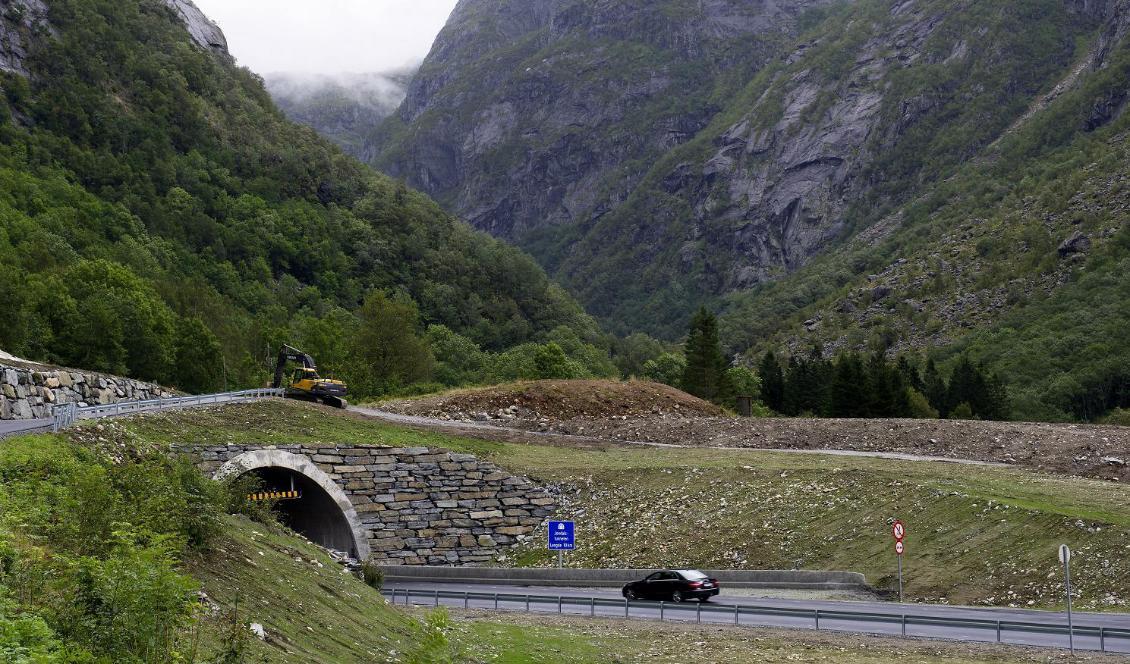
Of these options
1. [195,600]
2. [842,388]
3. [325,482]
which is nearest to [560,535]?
[325,482]

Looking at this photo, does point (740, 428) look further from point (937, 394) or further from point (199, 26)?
point (199, 26)

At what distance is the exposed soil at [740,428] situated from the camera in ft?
127

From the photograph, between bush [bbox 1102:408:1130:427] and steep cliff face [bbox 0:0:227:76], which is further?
steep cliff face [bbox 0:0:227:76]

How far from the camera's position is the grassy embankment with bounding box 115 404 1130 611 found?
28844 millimetres

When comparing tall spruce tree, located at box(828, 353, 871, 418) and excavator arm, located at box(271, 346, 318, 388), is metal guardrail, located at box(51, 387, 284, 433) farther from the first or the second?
tall spruce tree, located at box(828, 353, 871, 418)

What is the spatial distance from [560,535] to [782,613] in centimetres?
1057

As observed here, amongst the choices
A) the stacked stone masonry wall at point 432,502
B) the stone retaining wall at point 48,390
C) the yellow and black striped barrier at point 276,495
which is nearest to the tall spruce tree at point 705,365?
the stacked stone masonry wall at point 432,502

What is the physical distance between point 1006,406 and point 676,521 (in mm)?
59510

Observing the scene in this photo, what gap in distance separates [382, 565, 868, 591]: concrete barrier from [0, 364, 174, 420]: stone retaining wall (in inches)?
511

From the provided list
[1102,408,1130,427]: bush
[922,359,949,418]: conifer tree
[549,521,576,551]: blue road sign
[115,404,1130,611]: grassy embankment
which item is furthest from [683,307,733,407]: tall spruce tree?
[549,521,576,551]: blue road sign

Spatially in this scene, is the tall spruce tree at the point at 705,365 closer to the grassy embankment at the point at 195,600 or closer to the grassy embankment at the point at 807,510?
the grassy embankment at the point at 807,510

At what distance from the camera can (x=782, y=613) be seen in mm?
26484

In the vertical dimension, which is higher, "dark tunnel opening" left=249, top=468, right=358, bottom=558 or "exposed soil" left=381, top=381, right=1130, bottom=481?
"exposed soil" left=381, top=381, right=1130, bottom=481

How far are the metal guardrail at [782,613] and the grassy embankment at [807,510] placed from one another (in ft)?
14.9
